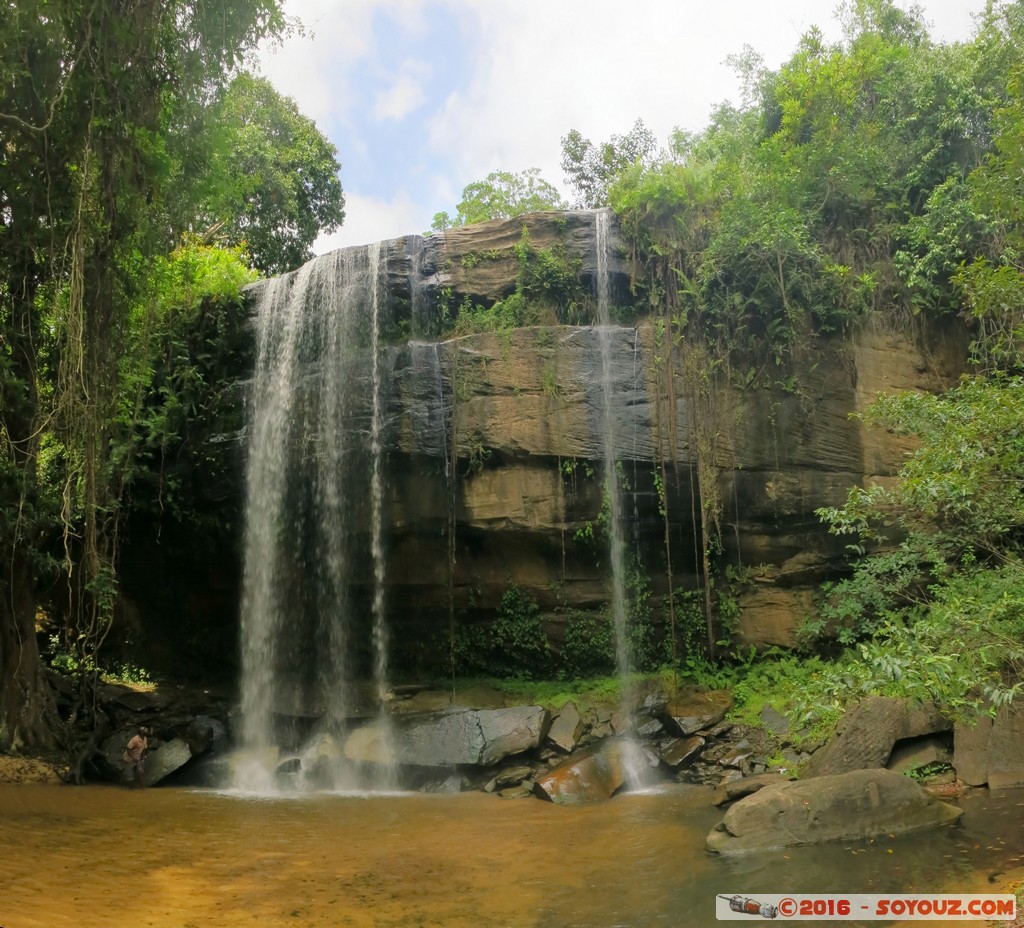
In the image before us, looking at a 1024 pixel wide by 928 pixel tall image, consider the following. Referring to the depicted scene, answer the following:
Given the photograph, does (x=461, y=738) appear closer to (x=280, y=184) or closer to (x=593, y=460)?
(x=593, y=460)

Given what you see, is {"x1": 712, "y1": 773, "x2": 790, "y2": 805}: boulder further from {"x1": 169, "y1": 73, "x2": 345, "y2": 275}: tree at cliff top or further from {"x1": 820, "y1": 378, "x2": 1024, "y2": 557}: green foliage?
{"x1": 169, "y1": 73, "x2": 345, "y2": 275}: tree at cliff top

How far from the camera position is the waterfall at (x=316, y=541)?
1334 cm

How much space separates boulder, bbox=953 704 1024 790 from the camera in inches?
336

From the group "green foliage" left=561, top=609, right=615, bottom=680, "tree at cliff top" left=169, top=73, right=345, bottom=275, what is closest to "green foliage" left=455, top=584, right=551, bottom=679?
"green foliage" left=561, top=609, right=615, bottom=680

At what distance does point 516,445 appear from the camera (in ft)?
42.4

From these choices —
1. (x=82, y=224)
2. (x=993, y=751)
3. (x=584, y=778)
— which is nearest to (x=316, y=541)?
(x=584, y=778)

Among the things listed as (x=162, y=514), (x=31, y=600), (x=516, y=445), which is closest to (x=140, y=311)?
(x=162, y=514)

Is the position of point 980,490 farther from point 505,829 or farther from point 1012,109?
point 505,829

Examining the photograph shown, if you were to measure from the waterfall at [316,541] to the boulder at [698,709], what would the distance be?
4461 mm

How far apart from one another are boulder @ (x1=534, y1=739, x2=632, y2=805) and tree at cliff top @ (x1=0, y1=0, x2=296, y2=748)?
5.54 m

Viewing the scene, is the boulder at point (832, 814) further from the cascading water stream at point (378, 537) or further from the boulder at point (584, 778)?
the cascading water stream at point (378, 537)

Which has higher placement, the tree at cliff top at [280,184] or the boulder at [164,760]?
the tree at cliff top at [280,184]

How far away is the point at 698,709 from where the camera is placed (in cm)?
1234

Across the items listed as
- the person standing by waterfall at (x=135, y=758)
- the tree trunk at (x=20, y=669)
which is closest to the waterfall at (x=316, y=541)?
the person standing by waterfall at (x=135, y=758)
